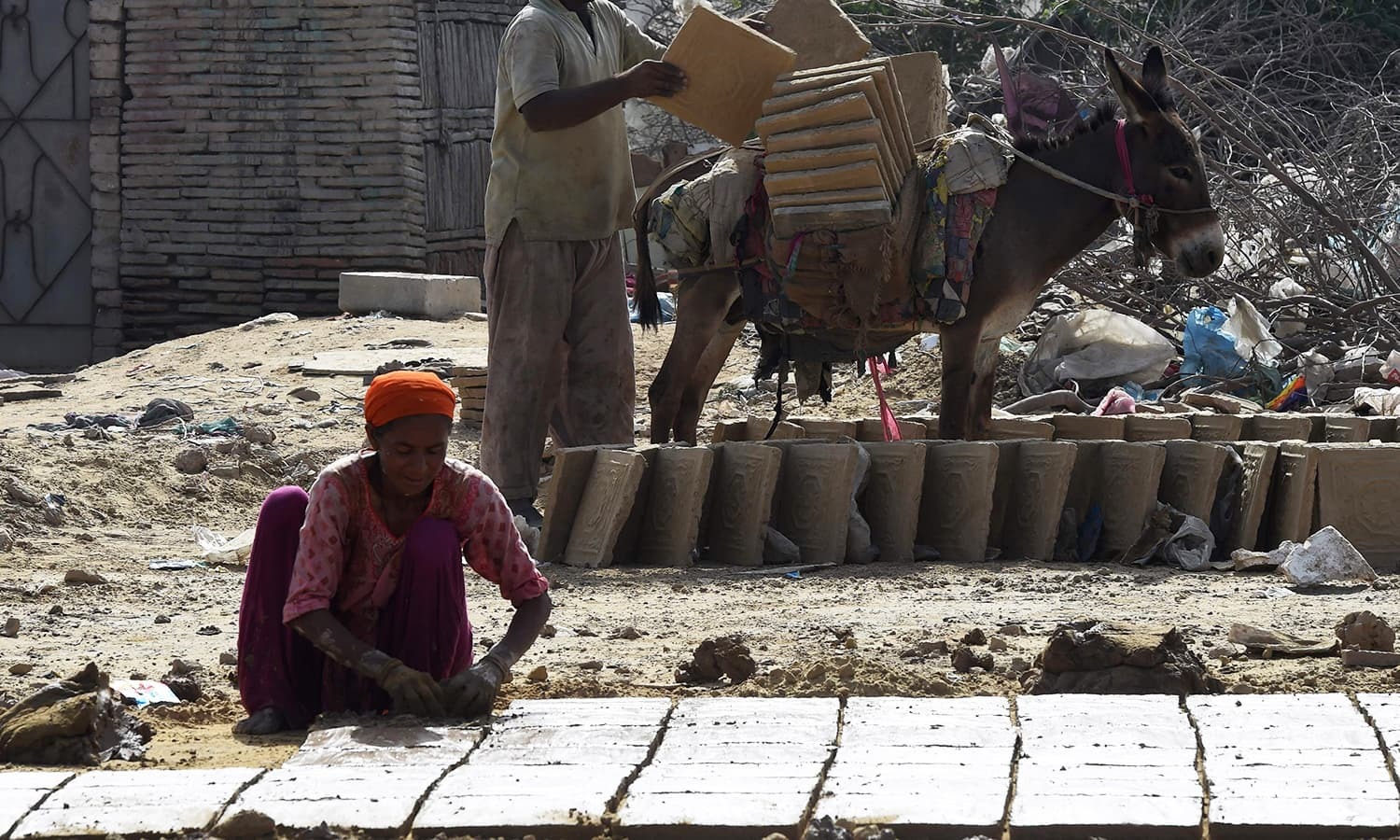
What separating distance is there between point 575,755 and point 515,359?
3559mm

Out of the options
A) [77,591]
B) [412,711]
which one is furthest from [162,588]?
[412,711]

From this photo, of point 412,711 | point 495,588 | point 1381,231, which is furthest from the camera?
point 1381,231

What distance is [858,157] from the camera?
708cm

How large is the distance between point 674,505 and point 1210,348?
4798 millimetres

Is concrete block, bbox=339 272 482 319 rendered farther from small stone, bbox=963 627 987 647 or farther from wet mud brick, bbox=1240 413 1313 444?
small stone, bbox=963 627 987 647

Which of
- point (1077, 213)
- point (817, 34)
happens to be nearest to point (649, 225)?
point (817, 34)

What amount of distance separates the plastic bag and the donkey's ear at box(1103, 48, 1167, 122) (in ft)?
9.56

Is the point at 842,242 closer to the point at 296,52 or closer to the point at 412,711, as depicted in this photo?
the point at 412,711

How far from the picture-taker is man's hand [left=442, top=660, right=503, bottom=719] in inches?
150

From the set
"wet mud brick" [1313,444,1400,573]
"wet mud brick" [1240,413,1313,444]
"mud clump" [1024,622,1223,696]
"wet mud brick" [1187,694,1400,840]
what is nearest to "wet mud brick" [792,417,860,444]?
"wet mud brick" [1240,413,1313,444]

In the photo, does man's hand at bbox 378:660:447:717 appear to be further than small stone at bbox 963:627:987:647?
No

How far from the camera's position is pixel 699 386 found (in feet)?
26.2

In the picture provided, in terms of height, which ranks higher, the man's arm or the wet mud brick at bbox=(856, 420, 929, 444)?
the man's arm

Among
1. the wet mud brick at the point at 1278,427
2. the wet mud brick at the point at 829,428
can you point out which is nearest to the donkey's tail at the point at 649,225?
the wet mud brick at the point at 829,428
